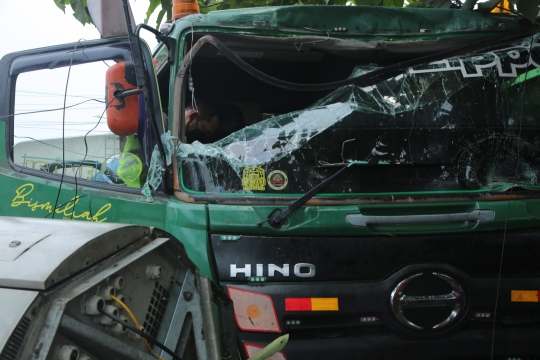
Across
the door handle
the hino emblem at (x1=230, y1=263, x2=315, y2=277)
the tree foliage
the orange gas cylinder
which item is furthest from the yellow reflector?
the tree foliage

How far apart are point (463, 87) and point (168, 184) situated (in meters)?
1.68

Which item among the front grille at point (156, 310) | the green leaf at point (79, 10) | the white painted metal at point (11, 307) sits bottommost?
the front grille at point (156, 310)

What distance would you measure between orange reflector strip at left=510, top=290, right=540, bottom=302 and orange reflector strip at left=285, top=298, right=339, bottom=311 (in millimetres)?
906

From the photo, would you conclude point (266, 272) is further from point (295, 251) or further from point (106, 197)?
point (106, 197)

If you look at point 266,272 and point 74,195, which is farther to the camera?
point 74,195

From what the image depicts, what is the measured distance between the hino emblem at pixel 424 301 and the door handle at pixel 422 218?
0.87ft

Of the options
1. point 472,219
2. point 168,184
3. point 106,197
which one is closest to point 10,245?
point 168,184

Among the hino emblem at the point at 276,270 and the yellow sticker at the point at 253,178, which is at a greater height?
the yellow sticker at the point at 253,178

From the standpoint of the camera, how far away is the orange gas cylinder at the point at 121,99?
8.46 feet

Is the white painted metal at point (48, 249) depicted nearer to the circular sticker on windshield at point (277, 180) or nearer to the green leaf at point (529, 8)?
the circular sticker on windshield at point (277, 180)

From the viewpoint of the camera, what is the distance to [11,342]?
1.32 m

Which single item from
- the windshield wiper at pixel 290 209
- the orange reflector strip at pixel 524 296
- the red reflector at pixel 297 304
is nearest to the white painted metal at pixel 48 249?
the windshield wiper at pixel 290 209

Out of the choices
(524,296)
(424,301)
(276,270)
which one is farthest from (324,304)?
(524,296)

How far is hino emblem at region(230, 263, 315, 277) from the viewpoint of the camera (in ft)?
8.18
